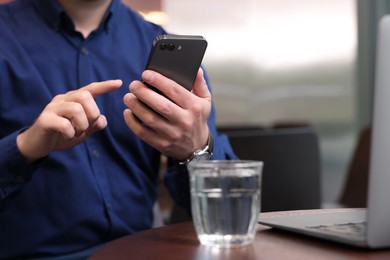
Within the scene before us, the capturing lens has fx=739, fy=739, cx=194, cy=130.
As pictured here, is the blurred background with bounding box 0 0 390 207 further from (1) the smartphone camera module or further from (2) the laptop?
(2) the laptop

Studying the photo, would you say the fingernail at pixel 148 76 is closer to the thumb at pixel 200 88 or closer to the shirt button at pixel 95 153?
the thumb at pixel 200 88

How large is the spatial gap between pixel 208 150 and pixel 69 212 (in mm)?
315

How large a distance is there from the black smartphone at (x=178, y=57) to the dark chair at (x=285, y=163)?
0.99 m

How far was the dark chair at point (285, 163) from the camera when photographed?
7.30 ft

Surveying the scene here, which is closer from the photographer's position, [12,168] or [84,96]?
[84,96]

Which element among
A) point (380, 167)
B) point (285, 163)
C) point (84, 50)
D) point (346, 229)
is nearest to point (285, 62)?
point (285, 163)

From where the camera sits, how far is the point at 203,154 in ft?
4.41

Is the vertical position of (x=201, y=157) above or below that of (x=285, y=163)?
above

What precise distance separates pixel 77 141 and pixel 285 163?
1.07 metres

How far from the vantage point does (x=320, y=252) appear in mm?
926

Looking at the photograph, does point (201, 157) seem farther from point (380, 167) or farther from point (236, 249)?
point (380, 167)

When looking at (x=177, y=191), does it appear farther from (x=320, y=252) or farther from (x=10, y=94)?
(x=320, y=252)

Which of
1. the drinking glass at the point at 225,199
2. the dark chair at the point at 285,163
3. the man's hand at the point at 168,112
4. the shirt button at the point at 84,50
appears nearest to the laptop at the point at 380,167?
the drinking glass at the point at 225,199

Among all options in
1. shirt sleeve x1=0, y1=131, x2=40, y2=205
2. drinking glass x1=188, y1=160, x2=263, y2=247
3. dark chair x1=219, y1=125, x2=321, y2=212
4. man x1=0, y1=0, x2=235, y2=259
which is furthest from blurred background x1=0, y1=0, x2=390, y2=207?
drinking glass x1=188, y1=160, x2=263, y2=247
